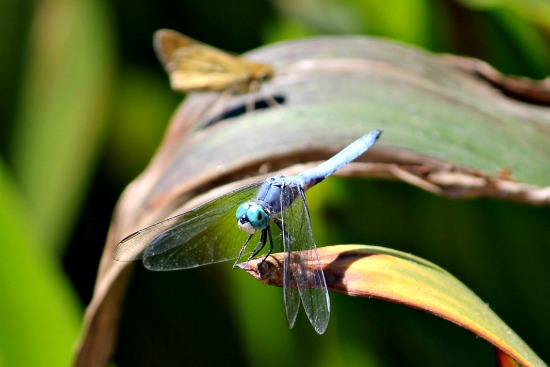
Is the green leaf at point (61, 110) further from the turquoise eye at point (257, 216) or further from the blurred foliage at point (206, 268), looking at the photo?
the turquoise eye at point (257, 216)

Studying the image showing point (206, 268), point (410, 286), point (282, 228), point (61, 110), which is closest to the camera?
point (410, 286)

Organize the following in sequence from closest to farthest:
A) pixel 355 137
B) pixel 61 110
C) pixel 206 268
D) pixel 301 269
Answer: pixel 301 269 < pixel 355 137 < pixel 206 268 < pixel 61 110

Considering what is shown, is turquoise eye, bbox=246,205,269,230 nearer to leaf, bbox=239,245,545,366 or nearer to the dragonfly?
the dragonfly

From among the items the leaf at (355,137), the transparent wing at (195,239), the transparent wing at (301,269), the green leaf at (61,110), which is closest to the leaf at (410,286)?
the transparent wing at (301,269)

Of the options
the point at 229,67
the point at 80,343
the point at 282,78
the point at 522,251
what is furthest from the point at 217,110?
the point at 522,251

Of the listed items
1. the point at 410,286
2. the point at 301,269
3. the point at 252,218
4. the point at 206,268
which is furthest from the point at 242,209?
the point at 206,268

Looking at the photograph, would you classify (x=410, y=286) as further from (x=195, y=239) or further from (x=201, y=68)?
(x=201, y=68)

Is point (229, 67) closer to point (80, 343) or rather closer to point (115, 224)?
point (115, 224)
